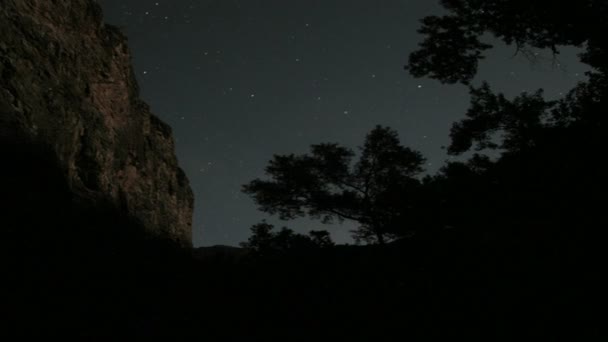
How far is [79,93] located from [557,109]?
24.1 m

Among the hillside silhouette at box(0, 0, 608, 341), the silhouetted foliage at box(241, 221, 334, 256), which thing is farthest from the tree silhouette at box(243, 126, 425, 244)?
the silhouetted foliage at box(241, 221, 334, 256)

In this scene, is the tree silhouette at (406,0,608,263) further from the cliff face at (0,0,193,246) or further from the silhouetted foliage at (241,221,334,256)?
the cliff face at (0,0,193,246)

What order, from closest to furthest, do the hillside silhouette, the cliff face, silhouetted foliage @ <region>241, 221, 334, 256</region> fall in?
the hillside silhouette < silhouetted foliage @ <region>241, 221, 334, 256</region> < the cliff face

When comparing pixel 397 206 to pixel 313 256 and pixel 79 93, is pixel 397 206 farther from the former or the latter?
pixel 79 93

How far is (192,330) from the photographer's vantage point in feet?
15.5

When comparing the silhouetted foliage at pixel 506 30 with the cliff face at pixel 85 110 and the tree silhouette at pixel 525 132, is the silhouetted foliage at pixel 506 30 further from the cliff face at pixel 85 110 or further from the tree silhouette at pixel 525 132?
the cliff face at pixel 85 110

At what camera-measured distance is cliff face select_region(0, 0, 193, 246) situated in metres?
17.6

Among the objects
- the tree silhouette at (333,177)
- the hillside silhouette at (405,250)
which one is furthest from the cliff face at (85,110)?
the tree silhouette at (333,177)

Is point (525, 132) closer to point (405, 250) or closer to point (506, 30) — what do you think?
point (506, 30)

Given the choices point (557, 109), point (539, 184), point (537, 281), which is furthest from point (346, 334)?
point (557, 109)

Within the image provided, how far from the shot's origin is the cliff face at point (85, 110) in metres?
17.6

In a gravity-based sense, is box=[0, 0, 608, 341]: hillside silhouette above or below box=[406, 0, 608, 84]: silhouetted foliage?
below

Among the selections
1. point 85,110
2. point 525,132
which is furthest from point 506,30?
A: point 85,110

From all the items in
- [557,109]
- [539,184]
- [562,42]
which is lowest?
[539,184]
